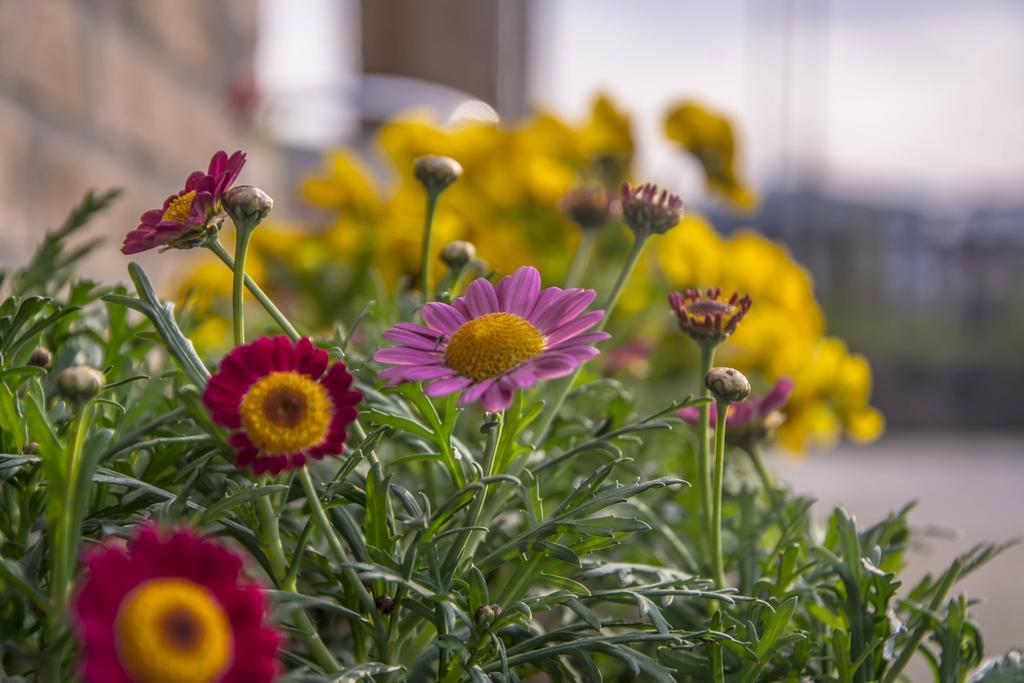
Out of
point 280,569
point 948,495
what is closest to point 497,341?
point 280,569

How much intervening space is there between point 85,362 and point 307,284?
0.55 meters

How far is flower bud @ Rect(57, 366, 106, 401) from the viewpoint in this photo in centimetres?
27

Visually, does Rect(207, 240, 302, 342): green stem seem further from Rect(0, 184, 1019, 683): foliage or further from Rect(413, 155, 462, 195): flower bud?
Rect(413, 155, 462, 195): flower bud

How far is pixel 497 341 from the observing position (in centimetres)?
30

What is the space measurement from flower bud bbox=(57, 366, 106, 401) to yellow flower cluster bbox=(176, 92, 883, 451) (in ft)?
1.92

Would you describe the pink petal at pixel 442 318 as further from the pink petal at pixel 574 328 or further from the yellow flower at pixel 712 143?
the yellow flower at pixel 712 143

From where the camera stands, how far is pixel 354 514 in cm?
41

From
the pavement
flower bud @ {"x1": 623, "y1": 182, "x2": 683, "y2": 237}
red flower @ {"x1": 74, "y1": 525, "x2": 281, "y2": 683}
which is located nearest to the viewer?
red flower @ {"x1": 74, "y1": 525, "x2": 281, "y2": 683}

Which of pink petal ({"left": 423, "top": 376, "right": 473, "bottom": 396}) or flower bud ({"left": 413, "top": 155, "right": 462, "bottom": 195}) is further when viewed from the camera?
flower bud ({"left": 413, "top": 155, "right": 462, "bottom": 195})

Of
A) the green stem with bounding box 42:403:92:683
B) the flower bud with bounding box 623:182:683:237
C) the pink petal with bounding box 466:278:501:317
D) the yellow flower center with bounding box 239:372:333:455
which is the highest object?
the flower bud with bounding box 623:182:683:237

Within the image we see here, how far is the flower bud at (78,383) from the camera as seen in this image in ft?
0.88

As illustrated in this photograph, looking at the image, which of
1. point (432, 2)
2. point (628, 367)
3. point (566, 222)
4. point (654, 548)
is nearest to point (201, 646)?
point (654, 548)

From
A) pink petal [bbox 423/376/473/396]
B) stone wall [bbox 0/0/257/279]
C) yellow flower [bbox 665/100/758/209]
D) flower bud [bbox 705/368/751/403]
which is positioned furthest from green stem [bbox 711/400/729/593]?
stone wall [bbox 0/0/257/279]

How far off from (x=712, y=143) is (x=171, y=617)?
2.79ft
